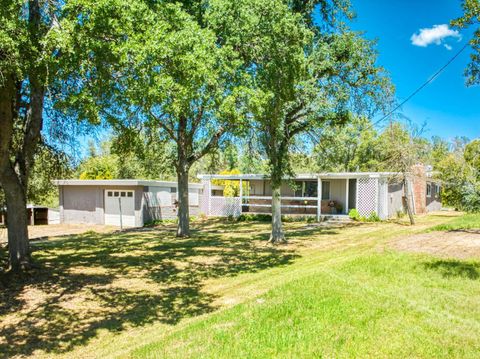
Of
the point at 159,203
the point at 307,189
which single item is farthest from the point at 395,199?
the point at 159,203

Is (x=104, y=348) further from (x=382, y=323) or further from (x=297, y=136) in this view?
(x=297, y=136)

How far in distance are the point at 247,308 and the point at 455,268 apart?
14.7 ft

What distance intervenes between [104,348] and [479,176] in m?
8.65

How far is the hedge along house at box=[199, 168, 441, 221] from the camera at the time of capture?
21.9 m

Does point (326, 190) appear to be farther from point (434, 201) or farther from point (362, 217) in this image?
point (434, 201)

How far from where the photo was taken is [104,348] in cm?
506

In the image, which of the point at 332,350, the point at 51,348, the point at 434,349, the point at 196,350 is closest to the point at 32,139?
the point at 51,348

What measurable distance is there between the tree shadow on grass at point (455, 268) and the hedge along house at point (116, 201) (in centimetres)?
1669

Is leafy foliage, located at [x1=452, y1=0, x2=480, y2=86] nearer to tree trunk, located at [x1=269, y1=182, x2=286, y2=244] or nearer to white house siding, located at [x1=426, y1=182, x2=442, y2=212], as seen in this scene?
tree trunk, located at [x1=269, y1=182, x2=286, y2=244]

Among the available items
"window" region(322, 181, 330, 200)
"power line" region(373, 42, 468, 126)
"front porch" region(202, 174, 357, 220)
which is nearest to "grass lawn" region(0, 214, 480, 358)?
"power line" region(373, 42, 468, 126)

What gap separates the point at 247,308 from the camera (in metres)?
5.79

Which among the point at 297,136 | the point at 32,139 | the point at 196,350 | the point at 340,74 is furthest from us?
the point at 297,136

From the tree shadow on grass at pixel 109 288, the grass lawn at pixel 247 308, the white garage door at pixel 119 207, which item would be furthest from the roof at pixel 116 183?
the grass lawn at pixel 247 308

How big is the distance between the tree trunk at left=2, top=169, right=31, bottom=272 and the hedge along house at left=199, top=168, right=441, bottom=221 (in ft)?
45.1
